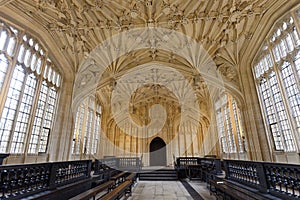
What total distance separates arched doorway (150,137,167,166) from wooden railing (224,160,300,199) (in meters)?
11.7

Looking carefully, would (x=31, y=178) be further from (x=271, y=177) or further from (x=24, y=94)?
(x=271, y=177)

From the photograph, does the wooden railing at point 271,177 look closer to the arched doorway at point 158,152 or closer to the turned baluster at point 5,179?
the turned baluster at point 5,179

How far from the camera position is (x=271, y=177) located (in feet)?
10.6

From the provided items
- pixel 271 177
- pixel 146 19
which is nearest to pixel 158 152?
pixel 146 19

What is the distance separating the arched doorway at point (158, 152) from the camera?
15656 millimetres

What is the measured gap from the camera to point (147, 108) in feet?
55.8

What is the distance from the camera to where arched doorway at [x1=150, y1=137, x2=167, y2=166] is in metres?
15.7

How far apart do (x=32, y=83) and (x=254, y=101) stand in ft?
A: 31.6

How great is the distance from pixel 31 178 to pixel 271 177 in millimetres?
4757

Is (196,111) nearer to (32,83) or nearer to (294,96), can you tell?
(294,96)

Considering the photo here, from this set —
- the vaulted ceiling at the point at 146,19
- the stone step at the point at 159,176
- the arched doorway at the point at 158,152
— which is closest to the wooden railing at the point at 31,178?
the vaulted ceiling at the point at 146,19

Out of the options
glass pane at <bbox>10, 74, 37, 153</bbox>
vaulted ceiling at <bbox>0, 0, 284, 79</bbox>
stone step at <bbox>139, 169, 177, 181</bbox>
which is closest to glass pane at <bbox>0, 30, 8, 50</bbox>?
vaulted ceiling at <bbox>0, 0, 284, 79</bbox>

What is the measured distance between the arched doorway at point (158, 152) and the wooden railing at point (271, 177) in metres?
11.7

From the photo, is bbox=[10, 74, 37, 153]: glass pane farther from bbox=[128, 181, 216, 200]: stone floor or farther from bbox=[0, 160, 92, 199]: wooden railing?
bbox=[128, 181, 216, 200]: stone floor
